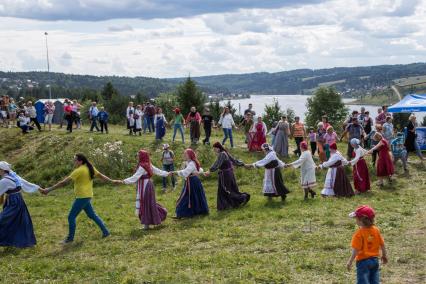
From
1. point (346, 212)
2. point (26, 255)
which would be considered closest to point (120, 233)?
point (26, 255)

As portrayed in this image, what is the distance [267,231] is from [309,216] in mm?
1767

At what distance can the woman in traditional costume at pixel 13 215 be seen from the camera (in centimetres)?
1283

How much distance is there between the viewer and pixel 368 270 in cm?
793

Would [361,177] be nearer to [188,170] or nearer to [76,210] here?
[188,170]

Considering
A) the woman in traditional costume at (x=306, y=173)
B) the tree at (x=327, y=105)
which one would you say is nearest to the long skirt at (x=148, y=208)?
the woman in traditional costume at (x=306, y=173)

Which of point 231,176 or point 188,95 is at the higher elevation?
point 188,95

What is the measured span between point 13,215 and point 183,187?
488cm

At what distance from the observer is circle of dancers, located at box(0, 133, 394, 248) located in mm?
12977

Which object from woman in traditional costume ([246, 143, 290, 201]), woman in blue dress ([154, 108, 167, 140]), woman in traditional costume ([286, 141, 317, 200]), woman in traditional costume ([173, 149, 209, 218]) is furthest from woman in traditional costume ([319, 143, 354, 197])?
woman in blue dress ([154, 108, 167, 140])

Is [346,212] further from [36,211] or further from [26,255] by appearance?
[36,211]

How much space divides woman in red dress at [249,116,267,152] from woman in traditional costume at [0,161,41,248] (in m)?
13.4

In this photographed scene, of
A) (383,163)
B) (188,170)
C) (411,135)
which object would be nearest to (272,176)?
(188,170)

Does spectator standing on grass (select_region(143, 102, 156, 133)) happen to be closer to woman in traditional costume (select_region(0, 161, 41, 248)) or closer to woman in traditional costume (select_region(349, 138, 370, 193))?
woman in traditional costume (select_region(349, 138, 370, 193))

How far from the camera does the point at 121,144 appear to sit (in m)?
26.0
